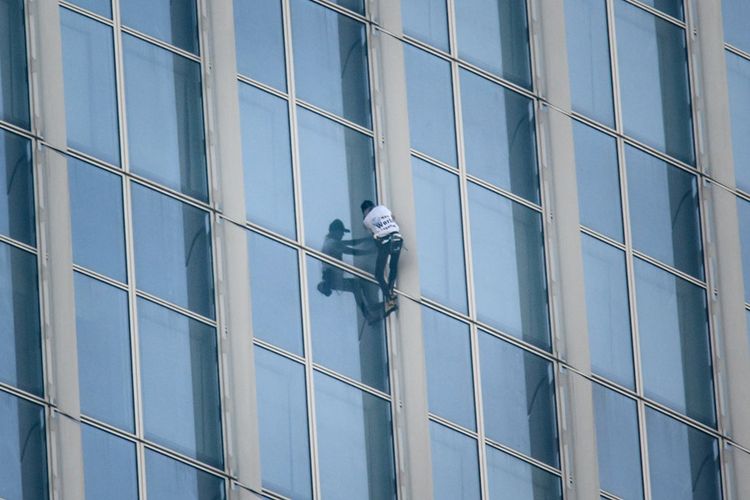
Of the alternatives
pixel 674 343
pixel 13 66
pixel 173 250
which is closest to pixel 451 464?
pixel 674 343

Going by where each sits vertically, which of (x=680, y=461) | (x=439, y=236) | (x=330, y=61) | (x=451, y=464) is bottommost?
(x=451, y=464)

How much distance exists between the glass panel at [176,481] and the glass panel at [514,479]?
4.32m

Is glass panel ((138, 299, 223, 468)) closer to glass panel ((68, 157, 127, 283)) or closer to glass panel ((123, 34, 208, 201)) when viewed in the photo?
glass panel ((68, 157, 127, 283))

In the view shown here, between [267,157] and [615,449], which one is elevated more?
[267,157]

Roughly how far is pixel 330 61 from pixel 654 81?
17.5 feet

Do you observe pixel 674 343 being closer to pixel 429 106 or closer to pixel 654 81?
pixel 654 81

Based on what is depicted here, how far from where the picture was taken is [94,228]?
37.2m

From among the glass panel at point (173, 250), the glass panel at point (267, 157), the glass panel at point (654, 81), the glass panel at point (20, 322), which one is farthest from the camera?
the glass panel at point (654, 81)

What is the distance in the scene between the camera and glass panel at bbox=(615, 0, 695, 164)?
3894 centimetres

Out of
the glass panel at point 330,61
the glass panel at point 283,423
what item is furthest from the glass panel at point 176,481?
the glass panel at point 330,61

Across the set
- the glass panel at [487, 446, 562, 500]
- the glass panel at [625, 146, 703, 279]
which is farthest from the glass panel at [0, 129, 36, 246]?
the glass panel at [625, 146, 703, 279]

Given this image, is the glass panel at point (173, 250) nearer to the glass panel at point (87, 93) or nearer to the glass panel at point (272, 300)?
the glass panel at point (272, 300)

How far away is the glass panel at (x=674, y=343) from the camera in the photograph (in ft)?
127

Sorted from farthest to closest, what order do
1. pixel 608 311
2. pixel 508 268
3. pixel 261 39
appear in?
pixel 608 311 → pixel 508 268 → pixel 261 39
